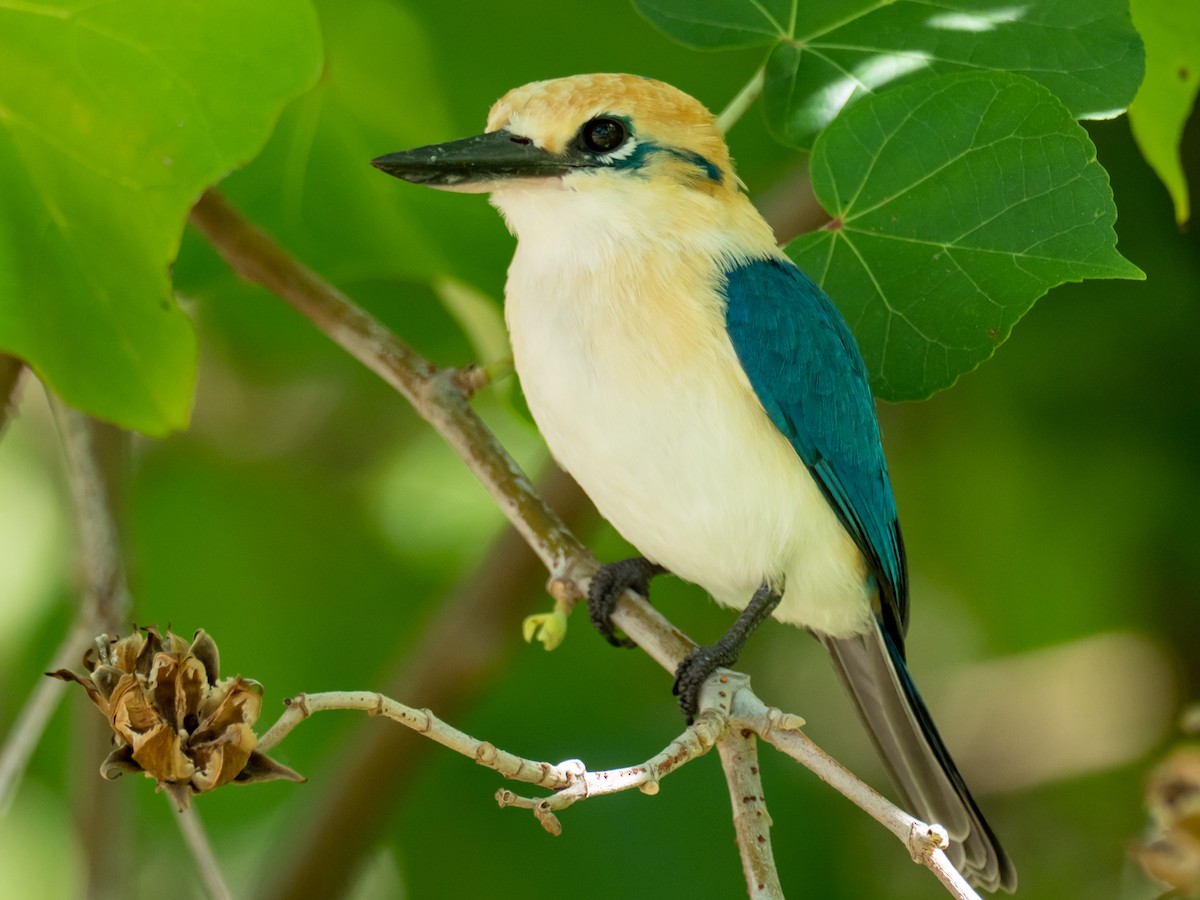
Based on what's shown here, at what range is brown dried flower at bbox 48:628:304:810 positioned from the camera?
41.6 inches

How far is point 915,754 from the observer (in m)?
2.05

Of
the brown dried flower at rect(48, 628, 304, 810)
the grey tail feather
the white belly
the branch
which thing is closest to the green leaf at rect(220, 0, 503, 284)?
the branch

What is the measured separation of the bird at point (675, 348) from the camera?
169 centimetres

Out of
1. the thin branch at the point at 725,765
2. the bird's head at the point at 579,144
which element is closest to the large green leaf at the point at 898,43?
the bird's head at the point at 579,144

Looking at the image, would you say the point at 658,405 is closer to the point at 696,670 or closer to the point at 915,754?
the point at 696,670

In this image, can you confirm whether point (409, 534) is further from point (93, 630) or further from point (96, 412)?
point (96, 412)

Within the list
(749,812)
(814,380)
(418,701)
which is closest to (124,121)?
(814,380)

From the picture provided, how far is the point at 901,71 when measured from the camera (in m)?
1.71

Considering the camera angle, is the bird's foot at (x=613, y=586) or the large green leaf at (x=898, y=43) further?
the bird's foot at (x=613, y=586)

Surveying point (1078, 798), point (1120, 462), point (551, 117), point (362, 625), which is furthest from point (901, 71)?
point (1078, 798)

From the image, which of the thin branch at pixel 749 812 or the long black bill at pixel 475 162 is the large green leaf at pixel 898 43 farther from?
the thin branch at pixel 749 812

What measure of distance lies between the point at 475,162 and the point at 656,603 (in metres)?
1.44

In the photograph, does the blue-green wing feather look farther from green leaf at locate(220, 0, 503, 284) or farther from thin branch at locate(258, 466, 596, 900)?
thin branch at locate(258, 466, 596, 900)

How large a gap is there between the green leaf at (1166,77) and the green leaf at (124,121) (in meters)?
1.04
